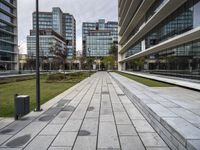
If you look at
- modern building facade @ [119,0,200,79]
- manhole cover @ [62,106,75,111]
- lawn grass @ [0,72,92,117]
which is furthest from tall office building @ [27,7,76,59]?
manhole cover @ [62,106,75,111]

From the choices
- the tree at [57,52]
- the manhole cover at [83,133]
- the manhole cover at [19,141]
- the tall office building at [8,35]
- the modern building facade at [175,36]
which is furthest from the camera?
the tall office building at [8,35]

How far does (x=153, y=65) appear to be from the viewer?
3103 cm

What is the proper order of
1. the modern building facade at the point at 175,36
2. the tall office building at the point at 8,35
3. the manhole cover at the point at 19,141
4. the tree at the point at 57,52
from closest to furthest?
the manhole cover at the point at 19,141
the modern building facade at the point at 175,36
the tree at the point at 57,52
the tall office building at the point at 8,35

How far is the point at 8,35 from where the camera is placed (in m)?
67.4

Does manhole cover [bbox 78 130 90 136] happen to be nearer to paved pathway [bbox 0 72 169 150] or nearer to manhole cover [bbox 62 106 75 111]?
paved pathway [bbox 0 72 169 150]

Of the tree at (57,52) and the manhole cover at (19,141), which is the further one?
the tree at (57,52)

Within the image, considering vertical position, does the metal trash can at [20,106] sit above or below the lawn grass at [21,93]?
above

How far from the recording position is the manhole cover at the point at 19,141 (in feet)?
16.0

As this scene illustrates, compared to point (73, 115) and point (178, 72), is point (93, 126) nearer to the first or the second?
point (73, 115)

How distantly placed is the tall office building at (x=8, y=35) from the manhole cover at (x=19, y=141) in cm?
6305

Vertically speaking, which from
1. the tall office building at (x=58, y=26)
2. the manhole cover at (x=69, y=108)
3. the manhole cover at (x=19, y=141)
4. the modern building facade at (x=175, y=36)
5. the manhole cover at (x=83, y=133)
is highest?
the tall office building at (x=58, y=26)

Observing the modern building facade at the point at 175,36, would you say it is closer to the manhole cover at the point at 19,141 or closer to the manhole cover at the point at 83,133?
the manhole cover at the point at 83,133

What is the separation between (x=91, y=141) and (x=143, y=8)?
2911cm

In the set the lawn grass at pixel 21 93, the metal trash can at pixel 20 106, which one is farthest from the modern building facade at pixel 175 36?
the metal trash can at pixel 20 106
